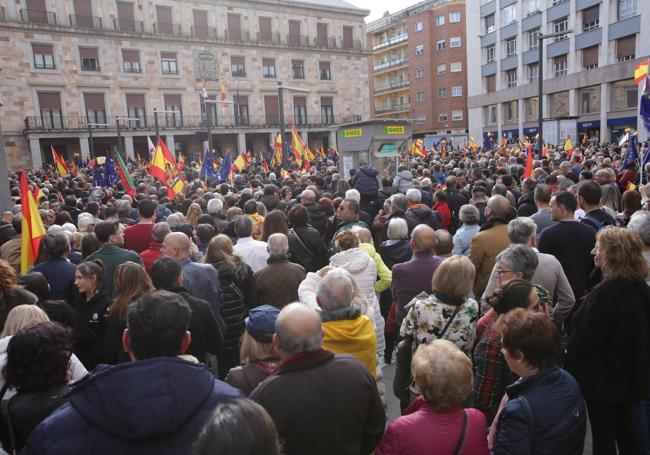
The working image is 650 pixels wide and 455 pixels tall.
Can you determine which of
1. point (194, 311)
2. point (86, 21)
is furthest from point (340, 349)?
point (86, 21)

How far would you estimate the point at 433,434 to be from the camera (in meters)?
2.09

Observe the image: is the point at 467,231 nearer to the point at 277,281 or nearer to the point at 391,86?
the point at 277,281

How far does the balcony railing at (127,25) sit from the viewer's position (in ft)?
125

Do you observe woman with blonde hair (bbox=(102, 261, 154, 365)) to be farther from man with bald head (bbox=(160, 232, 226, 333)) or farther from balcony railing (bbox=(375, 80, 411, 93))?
balcony railing (bbox=(375, 80, 411, 93))

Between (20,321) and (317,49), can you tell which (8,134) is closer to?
(317,49)

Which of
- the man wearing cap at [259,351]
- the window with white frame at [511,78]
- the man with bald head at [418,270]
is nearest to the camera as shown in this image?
the man wearing cap at [259,351]

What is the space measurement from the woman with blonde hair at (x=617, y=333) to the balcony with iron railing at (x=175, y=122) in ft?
123

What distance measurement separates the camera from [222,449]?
131 centimetres

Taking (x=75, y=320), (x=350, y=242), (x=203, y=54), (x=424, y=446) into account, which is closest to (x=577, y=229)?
(x=350, y=242)

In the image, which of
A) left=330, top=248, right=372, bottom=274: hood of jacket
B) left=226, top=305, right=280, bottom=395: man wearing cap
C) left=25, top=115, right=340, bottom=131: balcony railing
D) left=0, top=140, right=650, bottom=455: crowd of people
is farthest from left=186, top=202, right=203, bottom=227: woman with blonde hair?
left=25, top=115, right=340, bottom=131: balcony railing

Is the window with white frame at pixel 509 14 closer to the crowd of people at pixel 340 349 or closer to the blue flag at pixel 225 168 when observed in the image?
the blue flag at pixel 225 168

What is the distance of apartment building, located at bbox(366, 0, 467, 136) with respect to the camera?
170ft

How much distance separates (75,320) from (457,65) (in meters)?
54.0

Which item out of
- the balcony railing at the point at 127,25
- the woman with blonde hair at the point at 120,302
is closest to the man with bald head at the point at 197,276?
the woman with blonde hair at the point at 120,302
